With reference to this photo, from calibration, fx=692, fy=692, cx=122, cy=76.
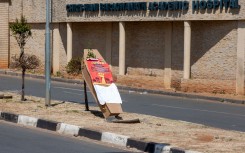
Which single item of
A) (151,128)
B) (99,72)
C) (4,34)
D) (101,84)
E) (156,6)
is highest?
(156,6)

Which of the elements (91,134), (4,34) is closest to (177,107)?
(91,134)

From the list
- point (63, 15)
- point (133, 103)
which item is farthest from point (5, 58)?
point (133, 103)

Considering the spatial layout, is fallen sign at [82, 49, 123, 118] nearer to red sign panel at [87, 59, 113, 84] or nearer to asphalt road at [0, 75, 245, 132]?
red sign panel at [87, 59, 113, 84]

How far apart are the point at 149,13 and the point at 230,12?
437cm

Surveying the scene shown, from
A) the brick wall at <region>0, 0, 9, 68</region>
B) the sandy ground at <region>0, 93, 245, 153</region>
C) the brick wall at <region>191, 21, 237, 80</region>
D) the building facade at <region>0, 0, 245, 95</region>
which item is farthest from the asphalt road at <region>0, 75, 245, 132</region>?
the brick wall at <region>0, 0, 9, 68</region>

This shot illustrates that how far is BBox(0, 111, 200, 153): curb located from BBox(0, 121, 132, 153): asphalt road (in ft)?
0.99

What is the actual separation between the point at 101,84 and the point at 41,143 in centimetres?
342

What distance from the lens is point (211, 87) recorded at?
27.1 meters

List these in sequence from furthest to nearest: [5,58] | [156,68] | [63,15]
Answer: [5,58] → [63,15] → [156,68]

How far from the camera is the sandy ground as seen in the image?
475 inches

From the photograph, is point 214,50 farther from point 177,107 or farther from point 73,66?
point 73,66

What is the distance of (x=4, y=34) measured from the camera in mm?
37812

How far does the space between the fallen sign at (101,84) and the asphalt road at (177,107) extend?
253 centimetres

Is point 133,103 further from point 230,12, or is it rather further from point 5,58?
point 5,58
